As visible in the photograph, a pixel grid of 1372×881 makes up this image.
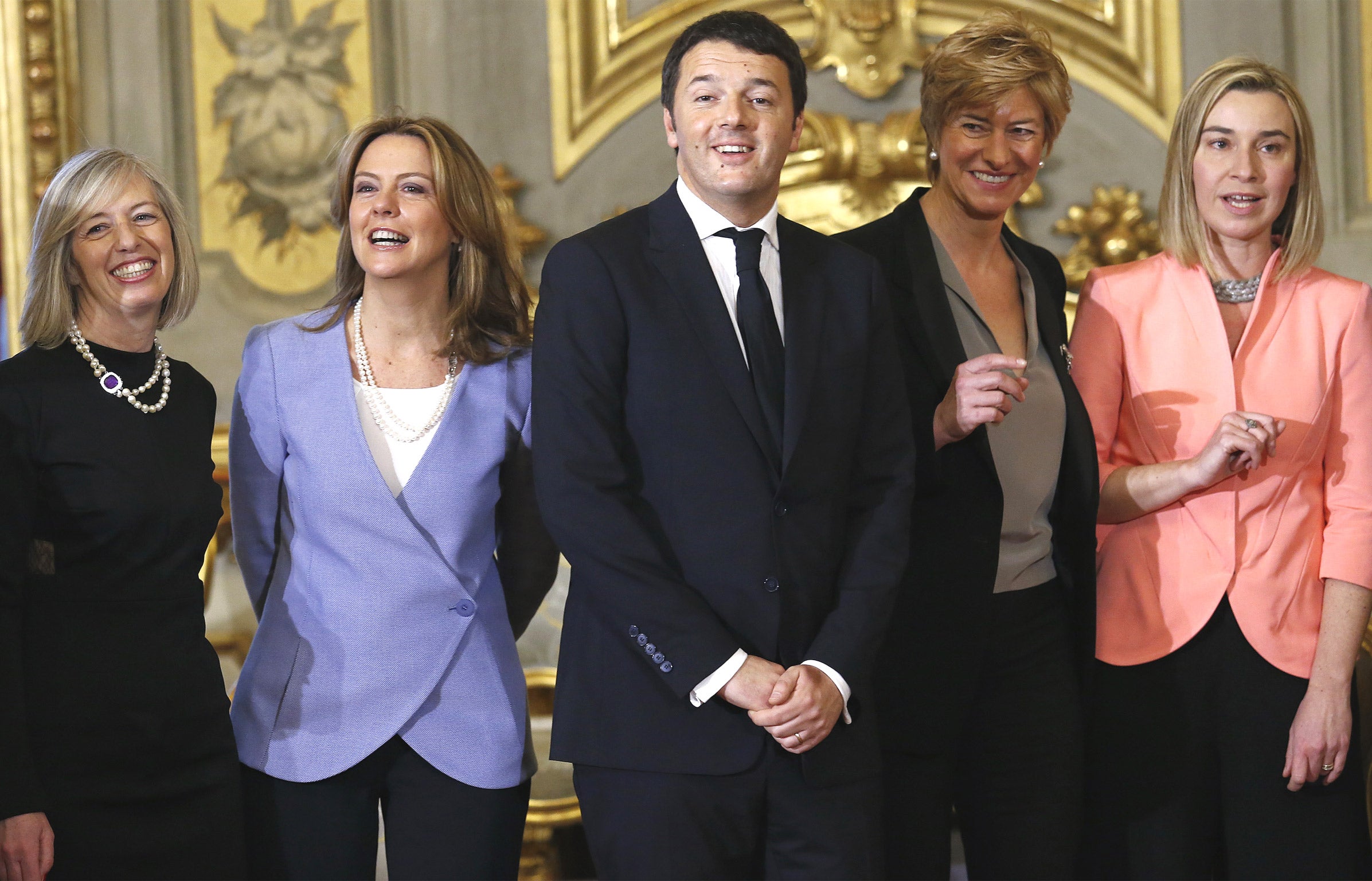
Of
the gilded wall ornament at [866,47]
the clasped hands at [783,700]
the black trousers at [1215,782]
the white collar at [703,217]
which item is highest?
the gilded wall ornament at [866,47]

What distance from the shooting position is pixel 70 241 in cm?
189

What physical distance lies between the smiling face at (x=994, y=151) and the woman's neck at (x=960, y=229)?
2 cm

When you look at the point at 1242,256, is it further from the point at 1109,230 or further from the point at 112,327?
the point at 112,327

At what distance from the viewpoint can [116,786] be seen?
175 cm

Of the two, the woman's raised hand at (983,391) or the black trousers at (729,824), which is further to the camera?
the woman's raised hand at (983,391)

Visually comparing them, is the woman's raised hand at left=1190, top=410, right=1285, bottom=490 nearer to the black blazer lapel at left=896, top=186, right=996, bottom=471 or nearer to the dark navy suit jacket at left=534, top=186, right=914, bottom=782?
the black blazer lapel at left=896, top=186, right=996, bottom=471

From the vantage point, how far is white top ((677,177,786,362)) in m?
1.71

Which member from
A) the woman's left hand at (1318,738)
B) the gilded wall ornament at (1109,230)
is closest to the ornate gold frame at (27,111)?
the gilded wall ornament at (1109,230)

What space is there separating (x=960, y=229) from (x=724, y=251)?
0.58 m

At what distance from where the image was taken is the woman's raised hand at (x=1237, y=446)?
1886 mm

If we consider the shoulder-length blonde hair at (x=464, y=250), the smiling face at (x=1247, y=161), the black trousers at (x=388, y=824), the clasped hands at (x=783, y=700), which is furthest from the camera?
the smiling face at (x=1247, y=161)

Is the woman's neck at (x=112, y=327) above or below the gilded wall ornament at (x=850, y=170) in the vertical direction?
below

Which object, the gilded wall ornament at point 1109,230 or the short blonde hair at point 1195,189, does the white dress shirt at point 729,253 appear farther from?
the gilded wall ornament at point 1109,230

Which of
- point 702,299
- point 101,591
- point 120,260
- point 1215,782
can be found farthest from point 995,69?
point 101,591
